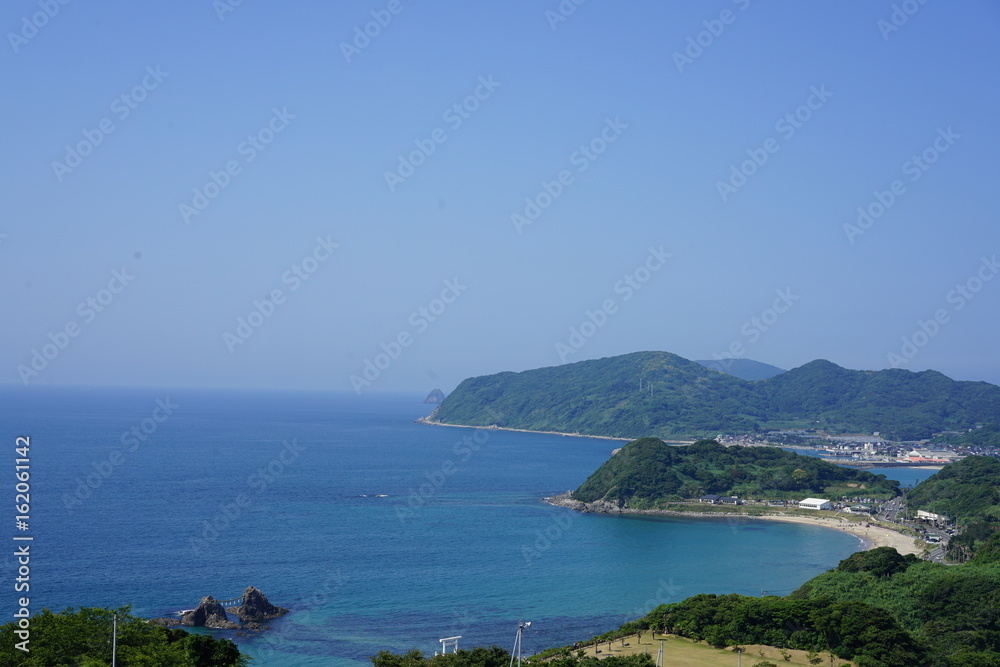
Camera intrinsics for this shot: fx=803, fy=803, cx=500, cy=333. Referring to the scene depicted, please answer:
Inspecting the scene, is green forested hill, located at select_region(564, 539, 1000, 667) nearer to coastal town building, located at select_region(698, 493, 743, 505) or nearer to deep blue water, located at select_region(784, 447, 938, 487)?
coastal town building, located at select_region(698, 493, 743, 505)

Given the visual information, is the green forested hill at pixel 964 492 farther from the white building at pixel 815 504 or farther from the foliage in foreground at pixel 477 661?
the foliage in foreground at pixel 477 661

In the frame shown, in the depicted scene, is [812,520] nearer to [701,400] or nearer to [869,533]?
[869,533]

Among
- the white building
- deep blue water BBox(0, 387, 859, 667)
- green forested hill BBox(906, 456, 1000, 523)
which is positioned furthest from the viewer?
the white building

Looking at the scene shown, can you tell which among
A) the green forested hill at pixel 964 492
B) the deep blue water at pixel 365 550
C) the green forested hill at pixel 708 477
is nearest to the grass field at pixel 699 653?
the deep blue water at pixel 365 550

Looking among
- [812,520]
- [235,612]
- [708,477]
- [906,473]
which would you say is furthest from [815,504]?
[235,612]

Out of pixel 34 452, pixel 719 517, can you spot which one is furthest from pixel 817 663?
pixel 34 452

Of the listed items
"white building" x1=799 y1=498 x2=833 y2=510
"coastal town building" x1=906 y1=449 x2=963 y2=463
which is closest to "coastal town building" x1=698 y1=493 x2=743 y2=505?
"white building" x1=799 y1=498 x2=833 y2=510
